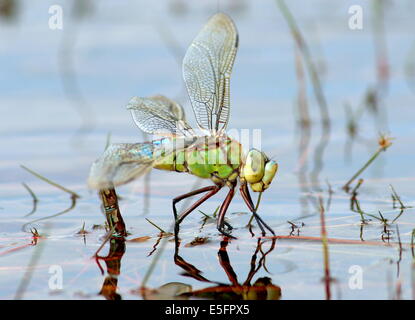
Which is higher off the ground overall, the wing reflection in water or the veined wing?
the veined wing

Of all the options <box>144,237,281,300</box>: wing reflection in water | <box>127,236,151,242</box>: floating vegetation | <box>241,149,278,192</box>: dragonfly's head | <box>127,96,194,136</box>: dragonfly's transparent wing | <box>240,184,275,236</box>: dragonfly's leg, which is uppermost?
<box>127,96,194,136</box>: dragonfly's transparent wing

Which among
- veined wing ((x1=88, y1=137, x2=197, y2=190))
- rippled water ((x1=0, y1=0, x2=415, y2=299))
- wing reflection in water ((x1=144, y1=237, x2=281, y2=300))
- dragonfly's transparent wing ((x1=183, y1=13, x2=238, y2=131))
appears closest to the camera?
wing reflection in water ((x1=144, y1=237, x2=281, y2=300))

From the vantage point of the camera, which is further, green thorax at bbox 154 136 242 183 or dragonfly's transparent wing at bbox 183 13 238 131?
dragonfly's transparent wing at bbox 183 13 238 131

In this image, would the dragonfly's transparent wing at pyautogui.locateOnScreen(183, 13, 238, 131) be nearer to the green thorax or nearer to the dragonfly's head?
the green thorax

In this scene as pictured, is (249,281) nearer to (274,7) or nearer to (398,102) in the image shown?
(398,102)

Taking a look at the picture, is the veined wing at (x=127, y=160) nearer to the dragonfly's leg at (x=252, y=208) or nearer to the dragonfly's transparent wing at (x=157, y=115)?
the dragonfly's transparent wing at (x=157, y=115)

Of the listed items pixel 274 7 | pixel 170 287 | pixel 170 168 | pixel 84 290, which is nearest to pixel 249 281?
pixel 170 287

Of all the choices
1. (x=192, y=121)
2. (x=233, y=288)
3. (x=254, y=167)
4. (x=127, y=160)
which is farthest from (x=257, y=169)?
(x=192, y=121)

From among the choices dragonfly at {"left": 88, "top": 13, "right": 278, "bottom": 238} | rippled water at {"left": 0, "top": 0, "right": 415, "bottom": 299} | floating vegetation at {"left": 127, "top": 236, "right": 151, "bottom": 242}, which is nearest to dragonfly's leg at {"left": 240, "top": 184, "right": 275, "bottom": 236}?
dragonfly at {"left": 88, "top": 13, "right": 278, "bottom": 238}
